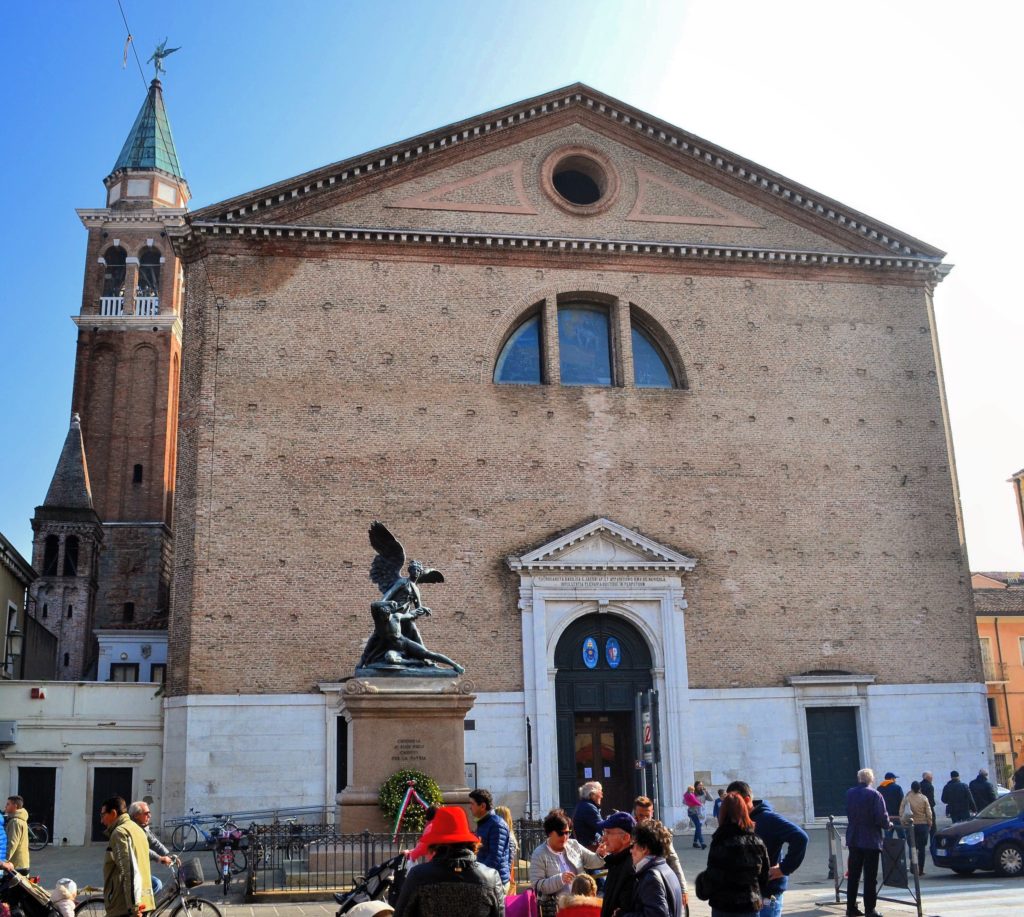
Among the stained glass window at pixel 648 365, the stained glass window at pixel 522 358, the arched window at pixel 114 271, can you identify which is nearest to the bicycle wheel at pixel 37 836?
the stained glass window at pixel 522 358

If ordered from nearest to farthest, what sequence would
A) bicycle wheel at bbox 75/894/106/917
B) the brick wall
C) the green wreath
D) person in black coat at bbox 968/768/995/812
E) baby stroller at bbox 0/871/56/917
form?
baby stroller at bbox 0/871/56/917, bicycle wheel at bbox 75/894/106/917, the green wreath, person in black coat at bbox 968/768/995/812, the brick wall

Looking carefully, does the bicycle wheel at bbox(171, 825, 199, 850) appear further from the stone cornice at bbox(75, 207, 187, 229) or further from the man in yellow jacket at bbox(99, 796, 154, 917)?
the stone cornice at bbox(75, 207, 187, 229)

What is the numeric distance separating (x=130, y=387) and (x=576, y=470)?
26.4 m

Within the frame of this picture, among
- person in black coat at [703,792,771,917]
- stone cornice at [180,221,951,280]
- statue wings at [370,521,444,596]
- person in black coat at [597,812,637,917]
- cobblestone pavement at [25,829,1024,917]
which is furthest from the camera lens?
stone cornice at [180,221,951,280]

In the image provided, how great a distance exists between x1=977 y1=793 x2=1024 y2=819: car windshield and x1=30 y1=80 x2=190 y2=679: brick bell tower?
2944 cm

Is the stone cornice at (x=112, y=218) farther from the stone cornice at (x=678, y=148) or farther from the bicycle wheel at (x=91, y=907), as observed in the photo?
the bicycle wheel at (x=91, y=907)

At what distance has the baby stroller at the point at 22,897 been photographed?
973cm

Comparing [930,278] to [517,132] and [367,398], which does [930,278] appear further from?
[367,398]

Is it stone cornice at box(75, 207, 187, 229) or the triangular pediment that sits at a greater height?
stone cornice at box(75, 207, 187, 229)

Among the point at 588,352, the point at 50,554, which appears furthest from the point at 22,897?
the point at 50,554

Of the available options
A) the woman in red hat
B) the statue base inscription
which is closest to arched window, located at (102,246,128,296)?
the statue base inscription

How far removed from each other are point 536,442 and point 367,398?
3.79 metres

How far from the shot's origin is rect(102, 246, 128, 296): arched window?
48969 mm

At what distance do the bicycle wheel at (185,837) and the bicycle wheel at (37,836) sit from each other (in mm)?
3470
